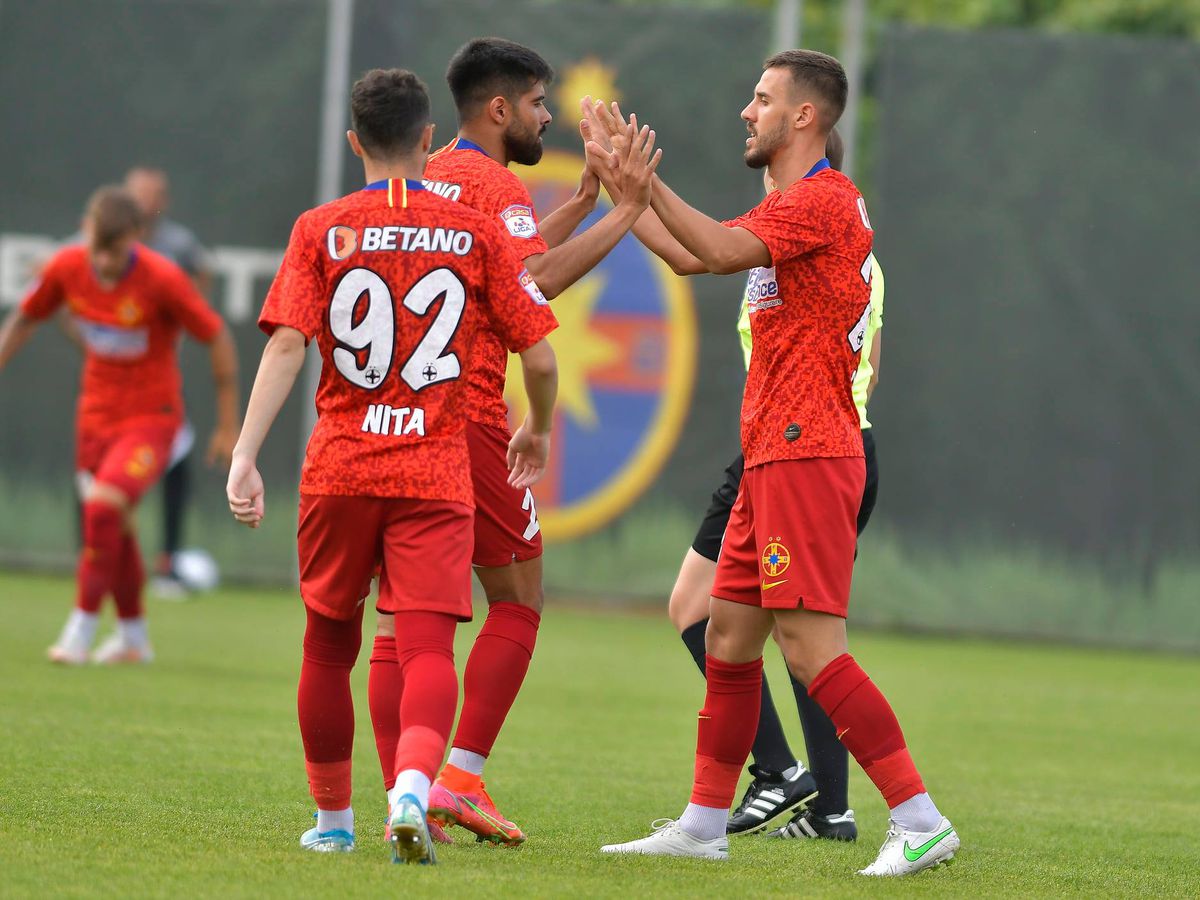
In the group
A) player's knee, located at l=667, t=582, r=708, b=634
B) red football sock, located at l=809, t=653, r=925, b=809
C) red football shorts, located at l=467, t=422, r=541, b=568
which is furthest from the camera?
player's knee, located at l=667, t=582, r=708, b=634

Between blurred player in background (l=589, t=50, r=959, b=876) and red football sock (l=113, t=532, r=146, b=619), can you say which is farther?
red football sock (l=113, t=532, r=146, b=619)

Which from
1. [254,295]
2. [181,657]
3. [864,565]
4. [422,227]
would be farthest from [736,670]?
[254,295]

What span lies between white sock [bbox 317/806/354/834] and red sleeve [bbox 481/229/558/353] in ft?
4.20

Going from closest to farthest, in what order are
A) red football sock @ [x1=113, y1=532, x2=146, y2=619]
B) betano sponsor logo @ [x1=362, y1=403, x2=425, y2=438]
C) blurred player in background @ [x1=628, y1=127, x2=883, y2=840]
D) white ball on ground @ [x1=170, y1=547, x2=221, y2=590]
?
betano sponsor logo @ [x1=362, y1=403, x2=425, y2=438]
blurred player in background @ [x1=628, y1=127, x2=883, y2=840]
red football sock @ [x1=113, y1=532, x2=146, y2=619]
white ball on ground @ [x1=170, y1=547, x2=221, y2=590]

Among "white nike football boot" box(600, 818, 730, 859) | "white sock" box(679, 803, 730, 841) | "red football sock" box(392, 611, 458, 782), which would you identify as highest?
"red football sock" box(392, 611, 458, 782)

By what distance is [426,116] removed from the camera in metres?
4.55

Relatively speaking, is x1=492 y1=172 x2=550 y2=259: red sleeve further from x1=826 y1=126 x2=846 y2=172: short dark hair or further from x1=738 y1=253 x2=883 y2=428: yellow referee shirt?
x1=826 y1=126 x2=846 y2=172: short dark hair

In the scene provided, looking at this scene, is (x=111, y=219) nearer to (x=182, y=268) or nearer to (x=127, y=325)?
(x=127, y=325)

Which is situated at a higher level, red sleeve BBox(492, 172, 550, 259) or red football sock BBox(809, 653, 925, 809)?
red sleeve BBox(492, 172, 550, 259)

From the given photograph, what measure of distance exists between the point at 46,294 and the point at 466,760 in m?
4.85

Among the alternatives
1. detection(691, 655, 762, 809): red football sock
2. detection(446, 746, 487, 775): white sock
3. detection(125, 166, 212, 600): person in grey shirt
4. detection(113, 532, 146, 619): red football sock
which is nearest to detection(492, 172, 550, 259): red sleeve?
detection(691, 655, 762, 809): red football sock

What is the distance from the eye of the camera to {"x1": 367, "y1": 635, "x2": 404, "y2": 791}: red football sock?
5.02m

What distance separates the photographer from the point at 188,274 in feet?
42.7

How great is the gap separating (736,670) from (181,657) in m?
5.17
